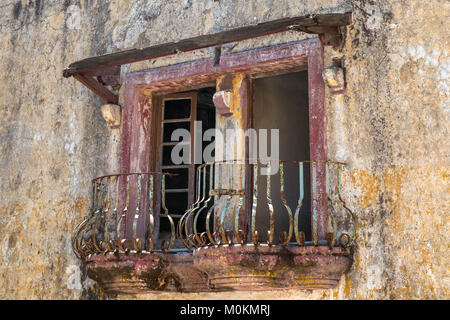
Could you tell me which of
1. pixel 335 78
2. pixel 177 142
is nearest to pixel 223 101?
pixel 177 142

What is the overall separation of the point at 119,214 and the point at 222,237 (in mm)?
1781

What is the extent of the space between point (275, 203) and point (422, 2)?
3.05 m

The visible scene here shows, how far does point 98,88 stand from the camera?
8.70 m

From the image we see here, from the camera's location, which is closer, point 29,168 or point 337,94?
point 337,94

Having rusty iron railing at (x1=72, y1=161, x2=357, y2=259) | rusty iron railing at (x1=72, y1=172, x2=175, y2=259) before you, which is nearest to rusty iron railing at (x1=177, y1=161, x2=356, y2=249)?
rusty iron railing at (x1=72, y1=161, x2=357, y2=259)

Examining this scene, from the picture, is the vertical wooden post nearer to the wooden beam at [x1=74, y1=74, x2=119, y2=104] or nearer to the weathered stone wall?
the weathered stone wall

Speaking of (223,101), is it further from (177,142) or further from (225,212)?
(225,212)

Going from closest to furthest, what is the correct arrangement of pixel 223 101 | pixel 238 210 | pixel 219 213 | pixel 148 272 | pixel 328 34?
pixel 238 210
pixel 328 34
pixel 148 272
pixel 223 101
pixel 219 213

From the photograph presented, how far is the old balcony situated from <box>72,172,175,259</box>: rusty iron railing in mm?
11

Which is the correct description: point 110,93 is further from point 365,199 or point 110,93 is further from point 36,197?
point 365,199

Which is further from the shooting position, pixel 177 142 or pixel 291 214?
pixel 177 142

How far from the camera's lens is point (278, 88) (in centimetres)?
924

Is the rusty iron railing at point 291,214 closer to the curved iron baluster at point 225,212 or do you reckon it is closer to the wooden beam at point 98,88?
the curved iron baluster at point 225,212
